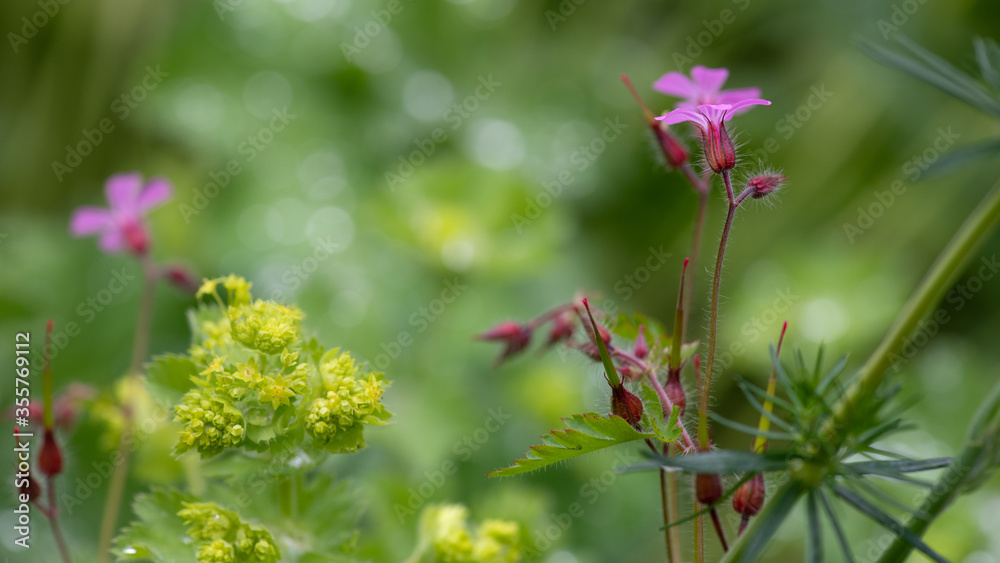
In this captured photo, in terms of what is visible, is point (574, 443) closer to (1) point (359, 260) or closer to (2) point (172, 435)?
(2) point (172, 435)

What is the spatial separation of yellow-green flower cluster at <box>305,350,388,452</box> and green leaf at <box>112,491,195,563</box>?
0.12m

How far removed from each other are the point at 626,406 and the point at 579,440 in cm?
3

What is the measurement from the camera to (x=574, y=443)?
40 centimetres

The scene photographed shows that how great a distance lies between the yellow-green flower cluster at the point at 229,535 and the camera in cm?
43

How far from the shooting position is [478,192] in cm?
132

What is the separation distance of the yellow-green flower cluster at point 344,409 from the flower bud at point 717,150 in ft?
0.74

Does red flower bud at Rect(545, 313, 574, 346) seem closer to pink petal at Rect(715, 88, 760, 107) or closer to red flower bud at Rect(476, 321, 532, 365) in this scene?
red flower bud at Rect(476, 321, 532, 365)

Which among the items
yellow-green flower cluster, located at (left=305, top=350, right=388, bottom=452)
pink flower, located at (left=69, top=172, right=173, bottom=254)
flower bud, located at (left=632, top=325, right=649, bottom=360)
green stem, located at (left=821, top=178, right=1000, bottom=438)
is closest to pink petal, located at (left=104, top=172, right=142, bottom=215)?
pink flower, located at (left=69, top=172, right=173, bottom=254)

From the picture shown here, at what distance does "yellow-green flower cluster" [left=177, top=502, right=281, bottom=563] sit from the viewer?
430mm

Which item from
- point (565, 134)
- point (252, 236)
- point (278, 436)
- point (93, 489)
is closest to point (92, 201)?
point (252, 236)

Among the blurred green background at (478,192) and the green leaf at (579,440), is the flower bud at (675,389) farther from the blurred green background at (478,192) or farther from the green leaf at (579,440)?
the blurred green background at (478,192)

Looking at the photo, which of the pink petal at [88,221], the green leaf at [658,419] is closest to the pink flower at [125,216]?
the pink petal at [88,221]

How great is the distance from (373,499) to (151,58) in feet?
3.84

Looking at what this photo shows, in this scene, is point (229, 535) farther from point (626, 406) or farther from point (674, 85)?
point (674, 85)
